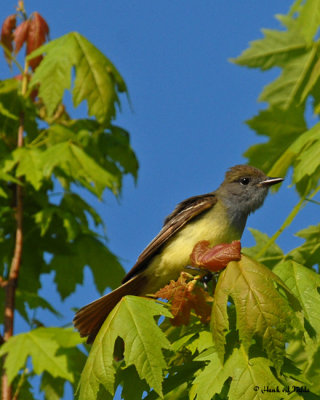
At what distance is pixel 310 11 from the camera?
443 centimetres

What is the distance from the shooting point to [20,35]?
6.45m

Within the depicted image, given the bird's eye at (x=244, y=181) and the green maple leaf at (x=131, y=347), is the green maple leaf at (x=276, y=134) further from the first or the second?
the green maple leaf at (x=131, y=347)

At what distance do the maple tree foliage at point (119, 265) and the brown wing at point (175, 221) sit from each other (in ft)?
1.13

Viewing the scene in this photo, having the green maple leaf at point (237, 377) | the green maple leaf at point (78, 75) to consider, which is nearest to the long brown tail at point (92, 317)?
the green maple leaf at point (237, 377)

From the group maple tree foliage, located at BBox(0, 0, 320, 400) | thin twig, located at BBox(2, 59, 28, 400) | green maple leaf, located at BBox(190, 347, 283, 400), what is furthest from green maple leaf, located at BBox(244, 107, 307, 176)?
green maple leaf, located at BBox(190, 347, 283, 400)

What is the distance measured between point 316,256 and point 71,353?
6.32 feet

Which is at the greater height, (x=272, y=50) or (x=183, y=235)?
(x=272, y=50)

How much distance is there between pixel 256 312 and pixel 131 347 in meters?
0.60

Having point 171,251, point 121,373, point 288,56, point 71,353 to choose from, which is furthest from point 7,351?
point 288,56

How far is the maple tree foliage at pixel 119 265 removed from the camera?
3.19 meters

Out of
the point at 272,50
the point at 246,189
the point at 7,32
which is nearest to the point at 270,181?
the point at 246,189

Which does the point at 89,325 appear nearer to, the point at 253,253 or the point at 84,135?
the point at 253,253

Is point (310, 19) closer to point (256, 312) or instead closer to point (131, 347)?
point (256, 312)

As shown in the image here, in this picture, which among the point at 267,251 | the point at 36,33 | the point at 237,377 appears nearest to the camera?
the point at 237,377
